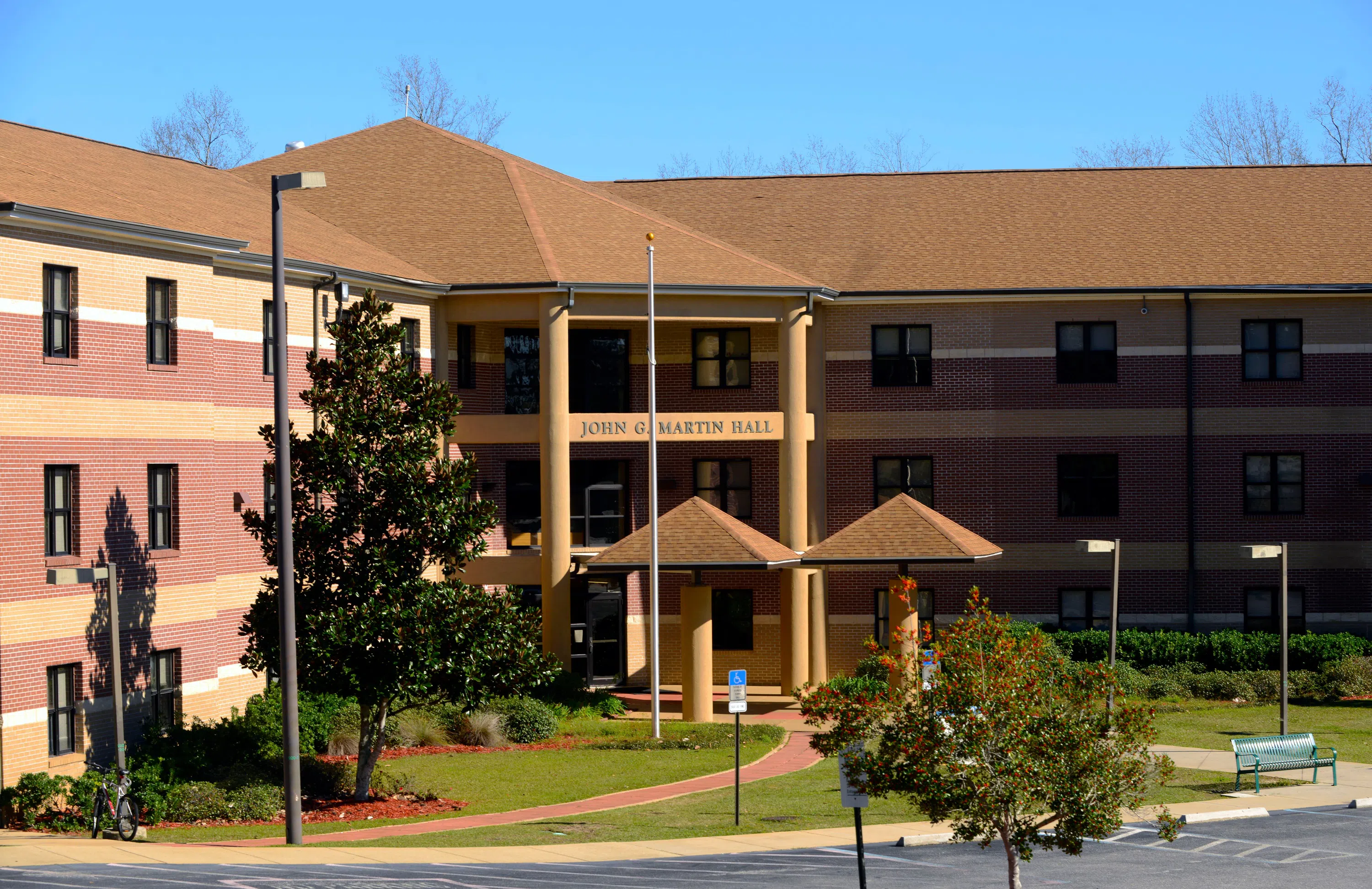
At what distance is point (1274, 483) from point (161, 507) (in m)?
27.2

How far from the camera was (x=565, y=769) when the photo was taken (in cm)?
2966

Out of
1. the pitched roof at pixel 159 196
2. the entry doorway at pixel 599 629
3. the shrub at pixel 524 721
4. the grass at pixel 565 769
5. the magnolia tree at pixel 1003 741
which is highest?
the pitched roof at pixel 159 196

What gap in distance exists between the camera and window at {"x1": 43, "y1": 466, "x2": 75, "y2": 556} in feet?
86.5

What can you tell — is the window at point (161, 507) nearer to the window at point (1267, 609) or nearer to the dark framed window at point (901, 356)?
the dark framed window at point (901, 356)

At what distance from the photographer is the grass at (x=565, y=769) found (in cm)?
2550

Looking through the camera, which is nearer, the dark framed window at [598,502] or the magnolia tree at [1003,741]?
the magnolia tree at [1003,741]

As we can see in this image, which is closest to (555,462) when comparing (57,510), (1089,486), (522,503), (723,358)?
(522,503)

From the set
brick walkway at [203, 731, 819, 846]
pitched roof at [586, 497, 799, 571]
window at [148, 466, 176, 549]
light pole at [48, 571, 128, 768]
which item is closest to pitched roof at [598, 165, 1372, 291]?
pitched roof at [586, 497, 799, 571]

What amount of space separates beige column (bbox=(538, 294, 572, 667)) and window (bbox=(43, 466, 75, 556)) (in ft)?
39.5

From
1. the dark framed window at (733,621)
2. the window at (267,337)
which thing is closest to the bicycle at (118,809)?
the window at (267,337)

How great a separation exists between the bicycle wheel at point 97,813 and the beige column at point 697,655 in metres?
13.8

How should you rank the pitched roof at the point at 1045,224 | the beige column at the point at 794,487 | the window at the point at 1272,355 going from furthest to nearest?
1. the pitched roof at the point at 1045,224
2. the window at the point at 1272,355
3. the beige column at the point at 794,487

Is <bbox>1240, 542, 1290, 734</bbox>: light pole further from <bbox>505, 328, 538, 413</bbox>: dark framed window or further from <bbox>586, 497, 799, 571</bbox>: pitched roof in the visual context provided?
<bbox>505, 328, 538, 413</bbox>: dark framed window

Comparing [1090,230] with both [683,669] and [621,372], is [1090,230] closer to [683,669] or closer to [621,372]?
[621,372]
